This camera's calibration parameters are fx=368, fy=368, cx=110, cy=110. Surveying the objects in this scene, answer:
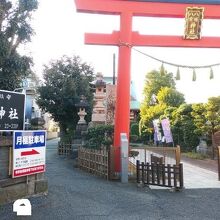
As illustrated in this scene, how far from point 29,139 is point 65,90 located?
2146 cm

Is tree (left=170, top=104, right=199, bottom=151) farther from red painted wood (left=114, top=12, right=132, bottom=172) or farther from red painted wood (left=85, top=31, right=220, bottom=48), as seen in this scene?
red painted wood (left=114, top=12, right=132, bottom=172)

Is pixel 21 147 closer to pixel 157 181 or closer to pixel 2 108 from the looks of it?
pixel 2 108

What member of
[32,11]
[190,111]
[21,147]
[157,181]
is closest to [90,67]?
[190,111]

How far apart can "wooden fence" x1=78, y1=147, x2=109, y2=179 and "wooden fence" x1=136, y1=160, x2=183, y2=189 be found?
184 centimetres

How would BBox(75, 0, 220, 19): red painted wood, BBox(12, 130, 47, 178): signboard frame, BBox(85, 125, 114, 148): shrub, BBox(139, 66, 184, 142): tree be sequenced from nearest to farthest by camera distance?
1. BBox(12, 130, 47, 178): signboard frame
2. BBox(75, 0, 220, 19): red painted wood
3. BBox(85, 125, 114, 148): shrub
4. BBox(139, 66, 184, 142): tree

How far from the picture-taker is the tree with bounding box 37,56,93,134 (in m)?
30.7

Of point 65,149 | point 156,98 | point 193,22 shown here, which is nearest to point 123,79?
point 193,22

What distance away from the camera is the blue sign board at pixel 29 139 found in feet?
29.6

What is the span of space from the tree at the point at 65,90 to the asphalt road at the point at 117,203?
1886 centimetres

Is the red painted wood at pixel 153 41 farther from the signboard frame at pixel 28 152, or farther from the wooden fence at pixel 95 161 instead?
the signboard frame at pixel 28 152

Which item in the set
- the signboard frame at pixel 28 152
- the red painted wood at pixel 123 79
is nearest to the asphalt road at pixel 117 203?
the signboard frame at pixel 28 152

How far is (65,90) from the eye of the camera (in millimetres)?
30719

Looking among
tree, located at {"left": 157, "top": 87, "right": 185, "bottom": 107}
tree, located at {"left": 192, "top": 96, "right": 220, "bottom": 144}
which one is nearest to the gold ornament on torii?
tree, located at {"left": 192, "top": 96, "right": 220, "bottom": 144}

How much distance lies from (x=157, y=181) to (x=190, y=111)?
2140 cm
